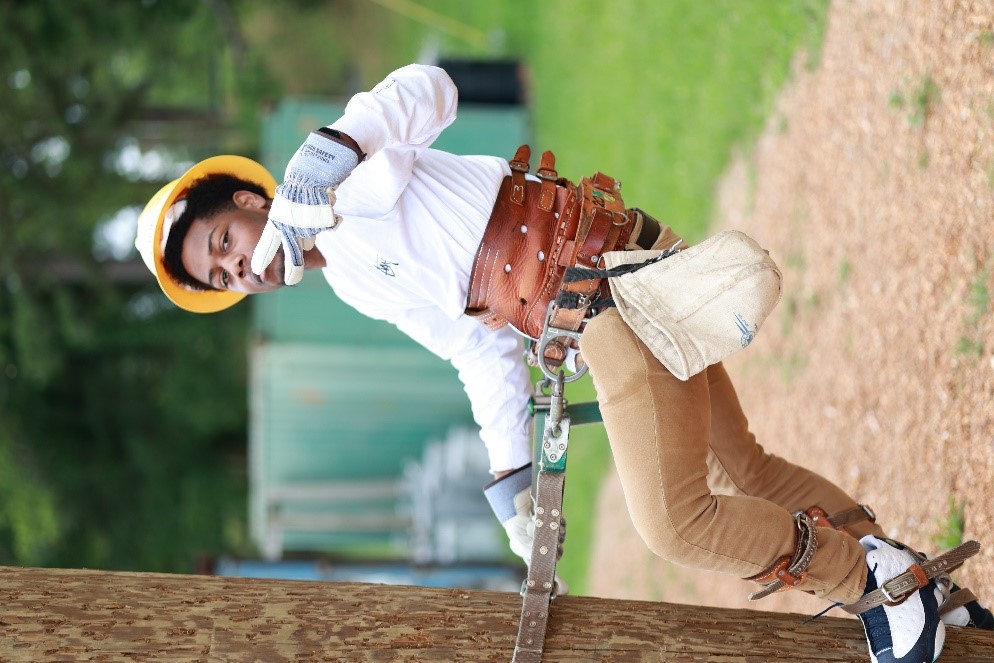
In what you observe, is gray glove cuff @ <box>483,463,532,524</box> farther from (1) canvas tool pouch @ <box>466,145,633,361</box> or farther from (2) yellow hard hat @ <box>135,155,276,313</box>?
(2) yellow hard hat @ <box>135,155,276,313</box>

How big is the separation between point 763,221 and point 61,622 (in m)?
5.20

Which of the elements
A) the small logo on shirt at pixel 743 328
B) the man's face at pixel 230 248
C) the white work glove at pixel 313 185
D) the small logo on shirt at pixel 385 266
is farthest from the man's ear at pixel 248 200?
the small logo on shirt at pixel 743 328

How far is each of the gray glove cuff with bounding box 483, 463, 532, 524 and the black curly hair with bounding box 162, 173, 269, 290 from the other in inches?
49.8

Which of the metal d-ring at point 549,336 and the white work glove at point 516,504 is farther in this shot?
the white work glove at point 516,504

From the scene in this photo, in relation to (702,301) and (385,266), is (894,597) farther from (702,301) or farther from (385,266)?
(385,266)

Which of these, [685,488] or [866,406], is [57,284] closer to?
[866,406]

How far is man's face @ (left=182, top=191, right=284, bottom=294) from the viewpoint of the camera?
3377 mm

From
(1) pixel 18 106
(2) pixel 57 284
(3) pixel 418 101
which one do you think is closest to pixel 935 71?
(3) pixel 418 101

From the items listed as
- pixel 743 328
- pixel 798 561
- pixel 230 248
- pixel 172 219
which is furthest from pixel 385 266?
pixel 798 561

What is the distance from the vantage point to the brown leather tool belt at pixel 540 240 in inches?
128

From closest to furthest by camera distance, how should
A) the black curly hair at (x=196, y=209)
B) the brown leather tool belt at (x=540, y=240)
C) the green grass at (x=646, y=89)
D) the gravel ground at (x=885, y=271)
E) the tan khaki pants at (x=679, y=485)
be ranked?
the tan khaki pants at (x=679, y=485) → the brown leather tool belt at (x=540, y=240) → the black curly hair at (x=196, y=209) → the gravel ground at (x=885, y=271) → the green grass at (x=646, y=89)

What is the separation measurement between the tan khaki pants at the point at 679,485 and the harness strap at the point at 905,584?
3 centimetres

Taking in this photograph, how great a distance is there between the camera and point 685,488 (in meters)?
2.83

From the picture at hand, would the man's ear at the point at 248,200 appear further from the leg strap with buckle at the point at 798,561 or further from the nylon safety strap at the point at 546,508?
the leg strap with buckle at the point at 798,561
